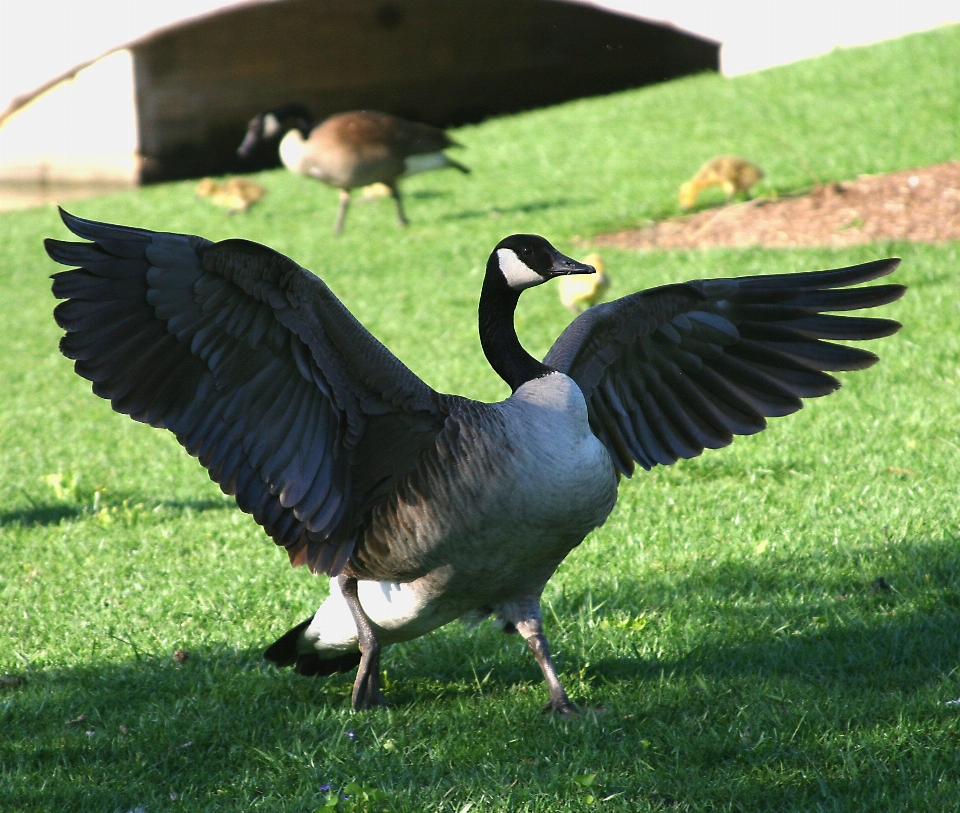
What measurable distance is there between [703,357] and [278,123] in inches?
462

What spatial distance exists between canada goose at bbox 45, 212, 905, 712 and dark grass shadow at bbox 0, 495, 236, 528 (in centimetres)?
237

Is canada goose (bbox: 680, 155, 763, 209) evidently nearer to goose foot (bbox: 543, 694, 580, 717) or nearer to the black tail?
the black tail

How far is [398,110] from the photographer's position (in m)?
20.5

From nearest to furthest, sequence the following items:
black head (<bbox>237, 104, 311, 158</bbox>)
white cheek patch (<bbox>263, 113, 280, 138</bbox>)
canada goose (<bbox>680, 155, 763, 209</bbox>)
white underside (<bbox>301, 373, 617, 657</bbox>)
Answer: white underside (<bbox>301, 373, 617, 657</bbox>) < canada goose (<bbox>680, 155, 763, 209</bbox>) < black head (<bbox>237, 104, 311, 158</bbox>) < white cheek patch (<bbox>263, 113, 280, 138</bbox>)

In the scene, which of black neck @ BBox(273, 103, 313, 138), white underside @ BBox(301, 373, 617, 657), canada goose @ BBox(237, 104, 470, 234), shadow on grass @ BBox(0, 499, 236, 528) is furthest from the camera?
black neck @ BBox(273, 103, 313, 138)

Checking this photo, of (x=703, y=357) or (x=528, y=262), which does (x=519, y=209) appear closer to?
(x=703, y=357)

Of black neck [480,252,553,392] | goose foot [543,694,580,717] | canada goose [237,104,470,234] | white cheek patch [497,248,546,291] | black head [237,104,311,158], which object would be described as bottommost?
goose foot [543,694,580,717]

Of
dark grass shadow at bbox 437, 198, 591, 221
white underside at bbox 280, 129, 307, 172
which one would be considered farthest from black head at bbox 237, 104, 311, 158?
dark grass shadow at bbox 437, 198, 591, 221

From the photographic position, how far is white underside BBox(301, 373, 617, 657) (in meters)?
3.77

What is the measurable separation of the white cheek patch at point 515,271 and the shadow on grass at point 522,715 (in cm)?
153

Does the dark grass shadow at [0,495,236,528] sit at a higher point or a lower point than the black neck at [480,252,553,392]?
lower

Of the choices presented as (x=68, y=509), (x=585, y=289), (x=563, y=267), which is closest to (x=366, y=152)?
(x=585, y=289)

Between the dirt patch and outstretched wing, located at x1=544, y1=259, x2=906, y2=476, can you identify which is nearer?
outstretched wing, located at x1=544, y1=259, x2=906, y2=476

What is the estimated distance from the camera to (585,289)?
9.45 meters
